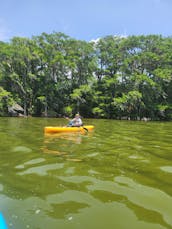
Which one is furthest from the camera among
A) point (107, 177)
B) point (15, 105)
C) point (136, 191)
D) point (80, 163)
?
point (15, 105)

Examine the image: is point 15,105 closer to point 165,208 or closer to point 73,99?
point 73,99

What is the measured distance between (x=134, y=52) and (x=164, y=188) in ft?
129

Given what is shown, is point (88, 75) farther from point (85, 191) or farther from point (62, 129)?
point (85, 191)

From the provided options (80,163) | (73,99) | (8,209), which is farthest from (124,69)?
(8,209)

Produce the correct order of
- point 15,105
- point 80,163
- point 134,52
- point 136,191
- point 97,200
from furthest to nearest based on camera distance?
point 134,52
point 15,105
point 80,163
point 136,191
point 97,200

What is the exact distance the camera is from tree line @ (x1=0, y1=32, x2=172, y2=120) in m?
38.7

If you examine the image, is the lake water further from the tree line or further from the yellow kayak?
the tree line

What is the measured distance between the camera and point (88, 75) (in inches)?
1635

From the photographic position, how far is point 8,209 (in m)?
3.67

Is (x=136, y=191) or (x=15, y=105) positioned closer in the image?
(x=136, y=191)

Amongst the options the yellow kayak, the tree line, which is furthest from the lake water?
the tree line

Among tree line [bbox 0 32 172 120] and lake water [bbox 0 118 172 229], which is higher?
tree line [bbox 0 32 172 120]

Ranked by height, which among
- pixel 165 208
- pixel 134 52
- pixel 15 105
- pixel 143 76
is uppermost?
pixel 134 52

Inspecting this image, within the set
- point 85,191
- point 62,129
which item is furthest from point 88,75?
point 85,191
